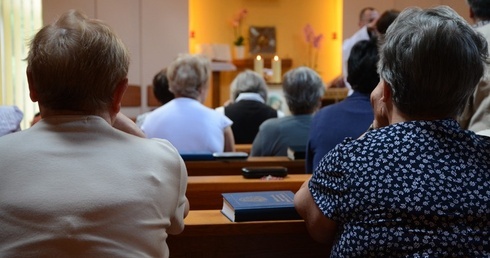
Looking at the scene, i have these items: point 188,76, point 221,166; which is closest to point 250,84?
point 188,76

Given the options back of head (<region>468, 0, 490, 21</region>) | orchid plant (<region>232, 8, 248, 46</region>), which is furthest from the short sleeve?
orchid plant (<region>232, 8, 248, 46</region>)

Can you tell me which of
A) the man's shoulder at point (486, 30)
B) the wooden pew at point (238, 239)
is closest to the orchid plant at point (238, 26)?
Result: the man's shoulder at point (486, 30)

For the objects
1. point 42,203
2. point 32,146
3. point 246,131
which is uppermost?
point 32,146

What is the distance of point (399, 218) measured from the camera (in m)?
1.51

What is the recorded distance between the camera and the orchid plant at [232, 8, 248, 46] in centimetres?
938

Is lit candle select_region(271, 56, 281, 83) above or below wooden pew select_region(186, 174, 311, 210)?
below

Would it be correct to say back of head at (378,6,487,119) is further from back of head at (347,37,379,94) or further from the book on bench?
the book on bench

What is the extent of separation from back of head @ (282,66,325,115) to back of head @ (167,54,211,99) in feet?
1.75

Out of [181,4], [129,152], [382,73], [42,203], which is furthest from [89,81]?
[181,4]

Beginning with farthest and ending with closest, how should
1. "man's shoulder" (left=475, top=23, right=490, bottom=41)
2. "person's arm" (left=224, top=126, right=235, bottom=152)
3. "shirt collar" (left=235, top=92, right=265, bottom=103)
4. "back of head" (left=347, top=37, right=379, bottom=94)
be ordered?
"shirt collar" (left=235, top=92, right=265, bottom=103)
"person's arm" (left=224, top=126, right=235, bottom=152)
"back of head" (left=347, top=37, right=379, bottom=94)
"man's shoulder" (left=475, top=23, right=490, bottom=41)

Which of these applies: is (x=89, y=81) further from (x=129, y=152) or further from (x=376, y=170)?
(x=376, y=170)

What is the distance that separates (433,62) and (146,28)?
7.02 meters

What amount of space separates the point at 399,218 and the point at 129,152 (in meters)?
0.63

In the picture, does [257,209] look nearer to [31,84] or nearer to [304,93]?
[31,84]
